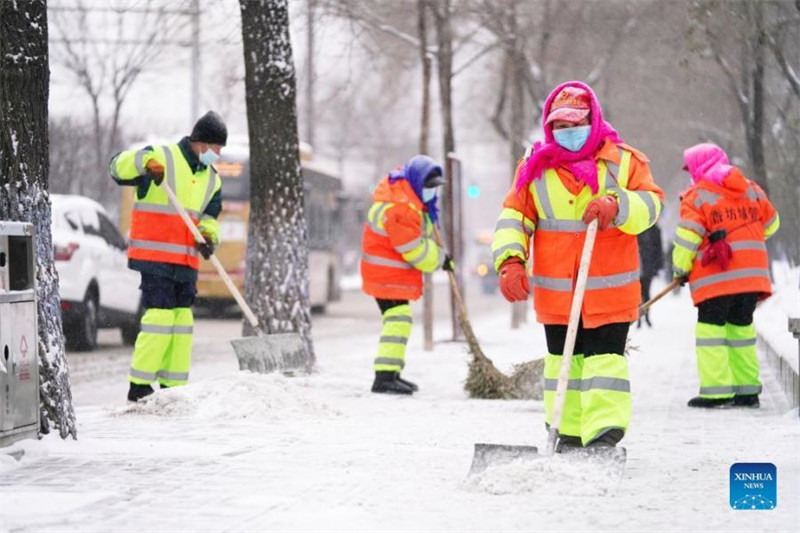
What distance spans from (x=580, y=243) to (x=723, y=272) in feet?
12.5

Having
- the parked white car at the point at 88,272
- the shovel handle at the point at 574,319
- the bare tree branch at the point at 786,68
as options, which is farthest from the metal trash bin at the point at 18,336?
the parked white car at the point at 88,272

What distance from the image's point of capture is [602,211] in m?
7.47

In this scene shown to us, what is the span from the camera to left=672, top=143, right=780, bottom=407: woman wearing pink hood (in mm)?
11305

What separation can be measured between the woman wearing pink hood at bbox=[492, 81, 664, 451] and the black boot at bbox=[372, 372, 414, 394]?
13.6 feet

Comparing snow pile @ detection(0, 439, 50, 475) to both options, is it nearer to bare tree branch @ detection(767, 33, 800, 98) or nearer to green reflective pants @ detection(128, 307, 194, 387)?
A: green reflective pants @ detection(128, 307, 194, 387)

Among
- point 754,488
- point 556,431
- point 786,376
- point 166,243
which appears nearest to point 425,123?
point 786,376

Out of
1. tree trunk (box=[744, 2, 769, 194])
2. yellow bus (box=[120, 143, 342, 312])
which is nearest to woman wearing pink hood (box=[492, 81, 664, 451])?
tree trunk (box=[744, 2, 769, 194])

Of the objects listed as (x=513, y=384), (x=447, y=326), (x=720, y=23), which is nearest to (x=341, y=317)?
(x=447, y=326)

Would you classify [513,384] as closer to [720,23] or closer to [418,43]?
[720,23]

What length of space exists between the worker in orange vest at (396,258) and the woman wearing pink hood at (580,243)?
4034 mm

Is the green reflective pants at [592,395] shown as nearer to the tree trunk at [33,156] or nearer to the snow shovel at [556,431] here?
the snow shovel at [556,431]

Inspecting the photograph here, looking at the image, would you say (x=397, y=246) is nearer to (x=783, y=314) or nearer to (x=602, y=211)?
(x=783, y=314)

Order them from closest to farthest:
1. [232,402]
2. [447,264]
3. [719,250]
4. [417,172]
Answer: [232,402]
[719,250]
[417,172]
[447,264]

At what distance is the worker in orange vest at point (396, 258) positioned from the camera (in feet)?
39.3
